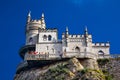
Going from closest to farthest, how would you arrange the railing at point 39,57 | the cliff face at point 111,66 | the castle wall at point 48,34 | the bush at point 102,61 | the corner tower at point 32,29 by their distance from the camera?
1. the cliff face at point 111,66
2. the railing at point 39,57
3. the bush at point 102,61
4. the castle wall at point 48,34
5. the corner tower at point 32,29

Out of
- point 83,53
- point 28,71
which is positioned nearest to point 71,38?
point 83,53

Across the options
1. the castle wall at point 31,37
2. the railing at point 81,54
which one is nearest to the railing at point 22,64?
the castle wall at point 31,37

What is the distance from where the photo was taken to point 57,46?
97812 mm

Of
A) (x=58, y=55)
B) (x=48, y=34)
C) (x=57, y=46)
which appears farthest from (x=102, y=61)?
(x=48, y=34)

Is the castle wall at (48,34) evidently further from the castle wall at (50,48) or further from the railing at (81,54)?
the railing at (81,54)

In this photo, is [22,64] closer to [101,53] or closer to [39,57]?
[39,57]

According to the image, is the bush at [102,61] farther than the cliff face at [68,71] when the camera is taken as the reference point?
Yes

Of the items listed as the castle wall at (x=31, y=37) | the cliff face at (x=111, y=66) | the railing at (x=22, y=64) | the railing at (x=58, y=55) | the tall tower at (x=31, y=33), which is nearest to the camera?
the cliff face at (x=111, y=66)

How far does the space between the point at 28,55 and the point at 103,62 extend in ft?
48.1

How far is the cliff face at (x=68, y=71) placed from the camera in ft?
294

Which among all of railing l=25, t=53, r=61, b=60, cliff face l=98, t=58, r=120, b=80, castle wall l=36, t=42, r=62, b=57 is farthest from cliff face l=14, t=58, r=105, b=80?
castle wall l=36, t=42, r=62, b=57

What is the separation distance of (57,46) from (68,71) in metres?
8.60

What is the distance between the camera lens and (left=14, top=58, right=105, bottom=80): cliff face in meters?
89.5

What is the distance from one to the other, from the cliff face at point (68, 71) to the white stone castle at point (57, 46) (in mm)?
1897
